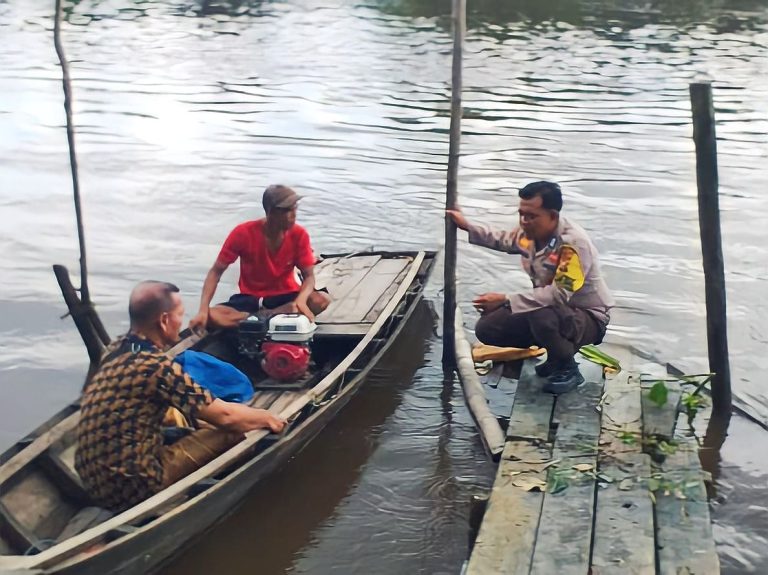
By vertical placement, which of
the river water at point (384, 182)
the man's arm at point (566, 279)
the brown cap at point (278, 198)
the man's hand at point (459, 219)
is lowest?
the river water at point (384, 182)

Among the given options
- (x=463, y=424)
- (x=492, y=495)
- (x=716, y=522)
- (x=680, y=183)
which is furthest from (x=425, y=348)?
(x=680, y=183)

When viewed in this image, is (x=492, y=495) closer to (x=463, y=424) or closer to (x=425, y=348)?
(x=463, y=424)

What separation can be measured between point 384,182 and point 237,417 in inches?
349

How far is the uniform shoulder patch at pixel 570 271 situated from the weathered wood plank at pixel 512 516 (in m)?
0.95

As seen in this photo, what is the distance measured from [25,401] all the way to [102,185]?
6540 millimetres

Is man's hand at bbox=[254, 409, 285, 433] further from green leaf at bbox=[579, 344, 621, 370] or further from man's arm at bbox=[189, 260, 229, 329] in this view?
green leaf at bbox=[579, 344, 621, 370]

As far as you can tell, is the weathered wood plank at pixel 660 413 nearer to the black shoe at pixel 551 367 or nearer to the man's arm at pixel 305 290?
the black shoe at pixel 551 367

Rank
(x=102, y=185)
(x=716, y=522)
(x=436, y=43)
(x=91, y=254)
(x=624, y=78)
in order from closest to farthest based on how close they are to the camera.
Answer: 1. (x=716, y=522)
2. (x=91, y=254)
3. (x=102, y=185)
4. (x=624, y=78)
5. (x=436, y=43)

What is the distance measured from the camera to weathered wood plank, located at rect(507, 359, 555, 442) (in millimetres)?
5367

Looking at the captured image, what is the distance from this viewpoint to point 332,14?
101 ft

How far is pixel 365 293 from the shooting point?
7.98 meters

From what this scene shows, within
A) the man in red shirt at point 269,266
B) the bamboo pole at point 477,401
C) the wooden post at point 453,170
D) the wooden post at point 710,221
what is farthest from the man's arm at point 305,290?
the wooden post at point 710,221

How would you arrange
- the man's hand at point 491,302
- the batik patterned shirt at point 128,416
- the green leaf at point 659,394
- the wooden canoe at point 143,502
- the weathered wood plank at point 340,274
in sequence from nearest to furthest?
the wooden canoe at point 143,502 < the batik patterned shirt at point 128,416 < the green leaf at point 659,394 < the man's hand at point 491,302 < the weathered wood plank at point 340,274

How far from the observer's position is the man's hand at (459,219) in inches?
247
